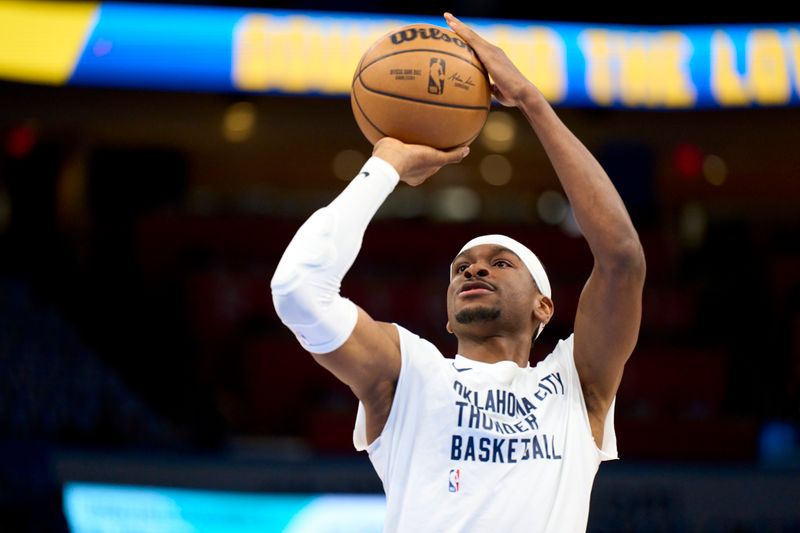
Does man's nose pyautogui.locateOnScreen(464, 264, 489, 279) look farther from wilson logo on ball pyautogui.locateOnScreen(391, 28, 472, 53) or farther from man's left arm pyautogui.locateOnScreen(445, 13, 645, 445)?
wilson logo on ball pyautogui.locateOnScreen(391, 28, 472, 53)

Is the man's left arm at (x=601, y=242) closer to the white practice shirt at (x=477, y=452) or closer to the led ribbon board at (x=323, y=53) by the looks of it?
the white practice shirt at (x=477, y=452)

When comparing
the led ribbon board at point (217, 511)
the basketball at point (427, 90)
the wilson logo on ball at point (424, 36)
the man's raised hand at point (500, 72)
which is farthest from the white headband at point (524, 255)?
the led ribbon board at point (217, 511)

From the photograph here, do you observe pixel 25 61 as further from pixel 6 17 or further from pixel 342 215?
pixel 342 215

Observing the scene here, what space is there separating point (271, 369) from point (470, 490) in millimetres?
7656

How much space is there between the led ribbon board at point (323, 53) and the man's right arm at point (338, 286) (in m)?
6.21

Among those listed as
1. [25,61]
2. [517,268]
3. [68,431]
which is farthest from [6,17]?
[517,268]

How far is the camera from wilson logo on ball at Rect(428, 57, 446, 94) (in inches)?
120

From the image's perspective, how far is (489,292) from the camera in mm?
3111

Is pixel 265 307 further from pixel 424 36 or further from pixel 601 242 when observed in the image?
pixel 601 242

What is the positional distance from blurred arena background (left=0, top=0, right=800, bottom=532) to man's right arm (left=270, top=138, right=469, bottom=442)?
15.1 ft

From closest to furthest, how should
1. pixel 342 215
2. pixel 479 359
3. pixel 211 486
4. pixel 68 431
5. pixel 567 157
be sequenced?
pixel 342 215
pixel 567 157
pixel 479 359
pixel 211 486
pixel 68 431

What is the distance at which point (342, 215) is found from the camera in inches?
104

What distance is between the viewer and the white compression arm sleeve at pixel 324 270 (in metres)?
2.52

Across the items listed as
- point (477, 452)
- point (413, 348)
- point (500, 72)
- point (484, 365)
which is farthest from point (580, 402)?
point (500, 72)
